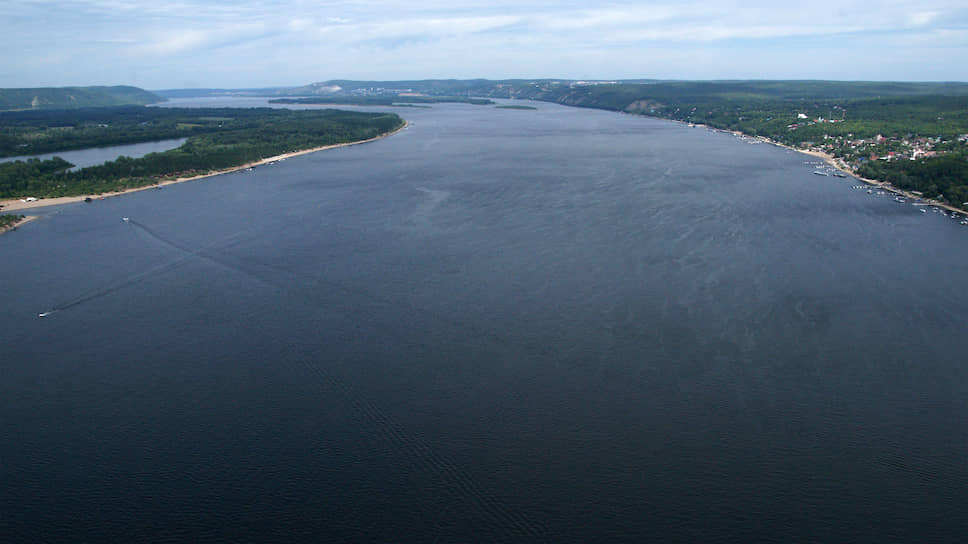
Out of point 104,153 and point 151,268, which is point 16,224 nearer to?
point 151,268

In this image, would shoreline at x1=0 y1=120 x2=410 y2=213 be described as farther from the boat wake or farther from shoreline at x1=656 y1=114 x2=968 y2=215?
shoreline at x1=656 y1=114 x2=968 y2=215

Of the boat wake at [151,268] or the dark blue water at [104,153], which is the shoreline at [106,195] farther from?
the dark blue water at [104,153]

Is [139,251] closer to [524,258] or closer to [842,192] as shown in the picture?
[524,258]

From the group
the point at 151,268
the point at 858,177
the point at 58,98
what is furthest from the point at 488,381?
the point at 58,98

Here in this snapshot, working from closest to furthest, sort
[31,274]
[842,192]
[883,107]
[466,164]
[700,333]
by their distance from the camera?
[700,333] → [31,274] → [842,192] → [466,164] → [883,107]

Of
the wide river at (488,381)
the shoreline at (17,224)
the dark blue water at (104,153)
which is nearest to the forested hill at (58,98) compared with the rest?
the dark blue water at (104,153)

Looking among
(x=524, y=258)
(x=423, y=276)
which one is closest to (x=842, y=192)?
(x=524, y=258)

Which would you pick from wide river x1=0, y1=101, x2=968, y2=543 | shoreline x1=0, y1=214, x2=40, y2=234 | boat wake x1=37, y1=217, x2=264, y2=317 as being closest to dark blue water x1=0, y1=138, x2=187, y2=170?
shoreline x1=0, y1=214, x2=40, y2=234
